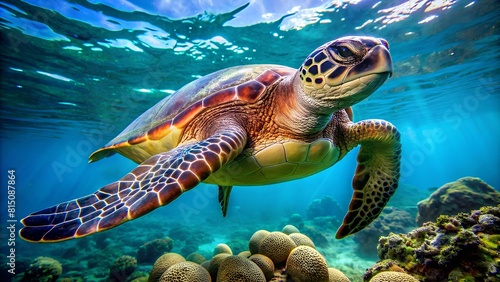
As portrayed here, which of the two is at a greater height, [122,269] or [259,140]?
[259,140]

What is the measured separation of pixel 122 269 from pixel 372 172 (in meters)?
7.58

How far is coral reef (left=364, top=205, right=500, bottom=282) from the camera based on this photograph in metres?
2.03

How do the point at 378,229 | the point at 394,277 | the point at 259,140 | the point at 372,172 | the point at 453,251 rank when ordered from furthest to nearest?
the point at 378,229 → the point at 372,172 → the point at 259,140 → the point at 394,277 → the point at 453,251

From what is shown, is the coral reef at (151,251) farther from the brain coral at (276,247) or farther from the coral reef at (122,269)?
the brain coral at (276,247)

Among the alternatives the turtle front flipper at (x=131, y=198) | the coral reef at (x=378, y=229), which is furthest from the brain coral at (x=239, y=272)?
the coral reef at (x=378, y=229)

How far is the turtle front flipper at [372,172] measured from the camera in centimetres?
344

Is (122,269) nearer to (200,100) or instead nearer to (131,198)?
(200,100)

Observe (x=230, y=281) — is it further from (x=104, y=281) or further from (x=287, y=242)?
(x=104, y=281)

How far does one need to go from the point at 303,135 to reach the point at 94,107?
59.2 ft

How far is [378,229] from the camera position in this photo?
9984mm

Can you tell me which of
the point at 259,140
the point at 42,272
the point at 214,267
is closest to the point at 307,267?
the point at 214,267

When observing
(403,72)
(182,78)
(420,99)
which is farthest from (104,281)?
(420,99)

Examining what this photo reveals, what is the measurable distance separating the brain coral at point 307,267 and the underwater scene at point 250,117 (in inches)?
0.7

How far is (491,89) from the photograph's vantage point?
68.1ft
